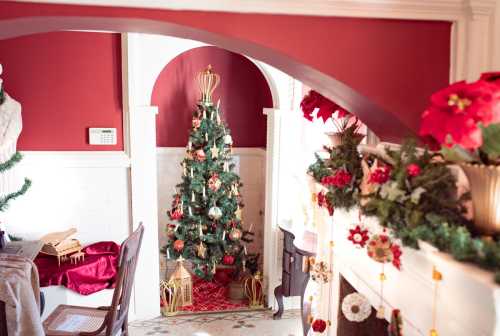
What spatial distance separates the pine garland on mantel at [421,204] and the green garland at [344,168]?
10 cm

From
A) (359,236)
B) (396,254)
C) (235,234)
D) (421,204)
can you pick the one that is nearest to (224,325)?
(235,234)

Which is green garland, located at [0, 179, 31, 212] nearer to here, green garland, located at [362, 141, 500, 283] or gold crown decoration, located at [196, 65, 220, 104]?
gold crown decoration, located at [196, 65, 220, 104]

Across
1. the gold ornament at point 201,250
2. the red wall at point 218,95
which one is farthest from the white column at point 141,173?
the red wall at point 218,95

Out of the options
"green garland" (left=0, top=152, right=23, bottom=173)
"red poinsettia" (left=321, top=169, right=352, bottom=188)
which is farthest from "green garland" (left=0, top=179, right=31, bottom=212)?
"red poinsettia" (left=321, top=169, right=352, bottom=188)

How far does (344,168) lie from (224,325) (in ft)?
9.20

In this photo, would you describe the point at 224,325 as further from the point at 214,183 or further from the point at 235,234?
the point at 214,183

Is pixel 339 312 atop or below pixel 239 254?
atop

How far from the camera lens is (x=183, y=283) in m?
4.59

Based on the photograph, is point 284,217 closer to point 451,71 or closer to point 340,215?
point 340,215

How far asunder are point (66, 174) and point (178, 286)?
1.50 meters

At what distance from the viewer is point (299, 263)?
412 centimetres

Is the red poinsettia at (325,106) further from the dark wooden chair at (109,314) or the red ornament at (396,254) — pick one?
the dark wooden chair at (109,314)

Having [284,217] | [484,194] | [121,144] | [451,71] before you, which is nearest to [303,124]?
[284,217]

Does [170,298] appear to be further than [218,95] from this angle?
No
